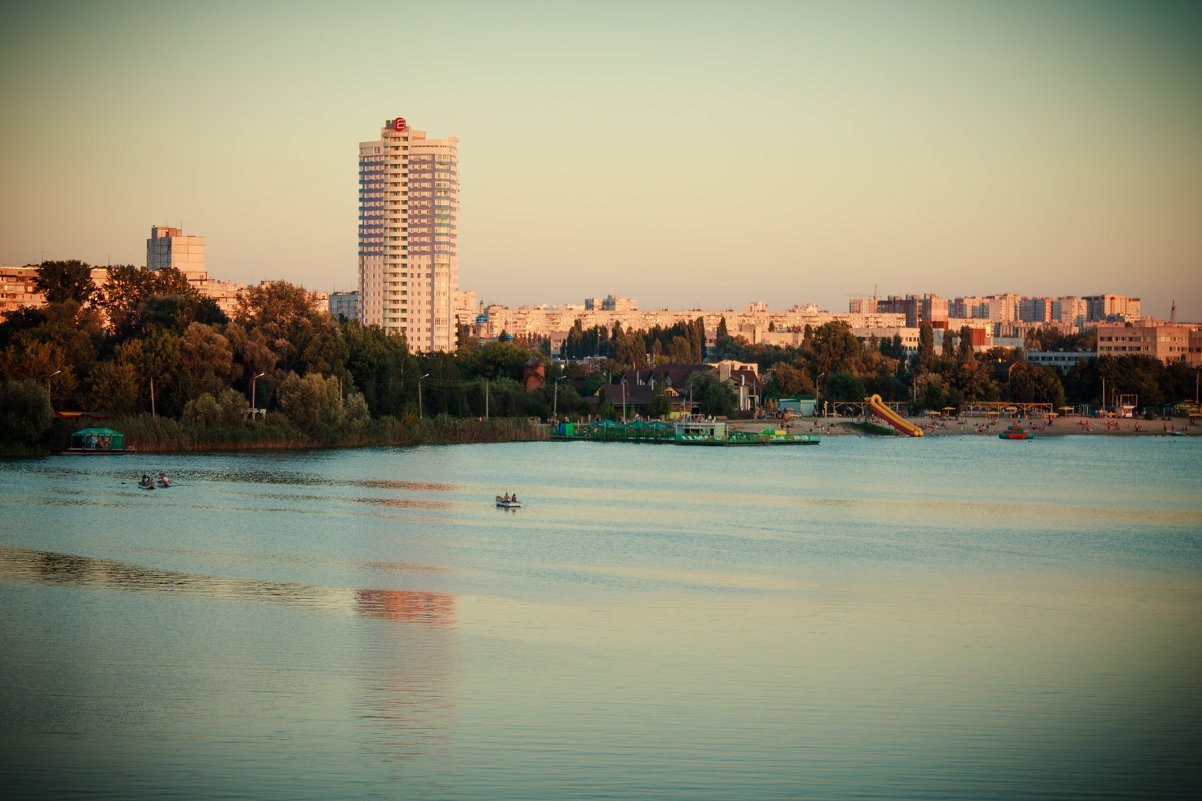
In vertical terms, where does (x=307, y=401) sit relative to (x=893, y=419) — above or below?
above

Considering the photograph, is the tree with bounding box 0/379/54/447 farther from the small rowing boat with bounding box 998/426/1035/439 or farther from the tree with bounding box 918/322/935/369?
the tree with bounding box 918/322/935/369

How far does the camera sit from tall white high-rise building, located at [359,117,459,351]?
6186 inches

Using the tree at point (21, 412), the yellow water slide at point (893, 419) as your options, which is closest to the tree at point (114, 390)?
the tree at point (21, 412)

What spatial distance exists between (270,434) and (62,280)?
20718 millimetres

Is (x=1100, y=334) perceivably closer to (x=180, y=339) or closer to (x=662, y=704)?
(x=180, y=339)

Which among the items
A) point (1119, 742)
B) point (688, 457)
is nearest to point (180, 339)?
point (688, 457)

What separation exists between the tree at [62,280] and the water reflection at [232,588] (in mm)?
49770

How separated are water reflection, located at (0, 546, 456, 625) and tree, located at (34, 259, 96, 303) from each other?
163 ft

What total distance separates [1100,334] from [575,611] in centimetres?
15010

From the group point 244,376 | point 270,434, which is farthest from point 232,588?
point 244,376

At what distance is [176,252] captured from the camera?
533 feet

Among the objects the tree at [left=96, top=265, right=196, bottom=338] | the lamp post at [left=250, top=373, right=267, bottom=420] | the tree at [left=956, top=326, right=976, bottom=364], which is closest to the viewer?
the lamp post at [left=250, top=373, right=267, bottom=420]

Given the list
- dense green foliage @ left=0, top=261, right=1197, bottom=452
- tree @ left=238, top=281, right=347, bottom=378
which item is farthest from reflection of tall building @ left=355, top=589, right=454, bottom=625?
tree @ left=238, top=281, right=347, bottom=378

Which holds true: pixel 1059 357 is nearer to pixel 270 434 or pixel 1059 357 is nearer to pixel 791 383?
pixel 791 383
